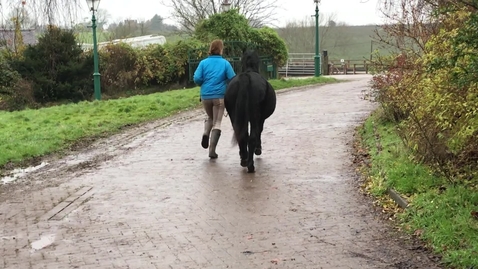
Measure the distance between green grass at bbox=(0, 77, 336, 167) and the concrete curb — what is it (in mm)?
6306

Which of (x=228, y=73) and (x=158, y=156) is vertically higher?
(x=228, y=73)

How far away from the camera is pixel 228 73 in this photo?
9953mm

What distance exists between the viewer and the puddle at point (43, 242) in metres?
5.91

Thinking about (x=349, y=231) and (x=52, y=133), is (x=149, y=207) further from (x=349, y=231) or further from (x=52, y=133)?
(x=52, y=133)

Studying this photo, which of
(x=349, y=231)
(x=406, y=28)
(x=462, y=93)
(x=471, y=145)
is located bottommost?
(x=349, y=231)

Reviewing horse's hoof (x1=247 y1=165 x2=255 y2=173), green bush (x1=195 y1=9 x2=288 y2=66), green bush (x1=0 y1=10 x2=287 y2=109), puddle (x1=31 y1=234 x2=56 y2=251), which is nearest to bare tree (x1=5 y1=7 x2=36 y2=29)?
puddle (x1=31 y1=234 x2=56 y2=251)

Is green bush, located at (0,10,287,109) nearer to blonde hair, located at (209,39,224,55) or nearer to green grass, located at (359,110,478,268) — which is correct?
blonde hair, located at (209,39,224,55)

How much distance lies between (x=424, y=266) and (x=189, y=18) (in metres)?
39.0

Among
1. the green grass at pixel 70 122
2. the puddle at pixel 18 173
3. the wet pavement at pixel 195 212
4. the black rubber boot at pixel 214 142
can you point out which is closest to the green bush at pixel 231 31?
the green grass at pixel 70 122

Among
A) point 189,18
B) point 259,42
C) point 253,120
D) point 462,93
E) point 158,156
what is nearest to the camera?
point 462,93

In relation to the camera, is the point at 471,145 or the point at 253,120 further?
the point at 253,120

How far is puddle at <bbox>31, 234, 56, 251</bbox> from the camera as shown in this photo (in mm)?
5913

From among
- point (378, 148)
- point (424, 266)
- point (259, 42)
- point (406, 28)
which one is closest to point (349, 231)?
point (424, 266)

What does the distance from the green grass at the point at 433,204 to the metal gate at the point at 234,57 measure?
17528 millimetres
